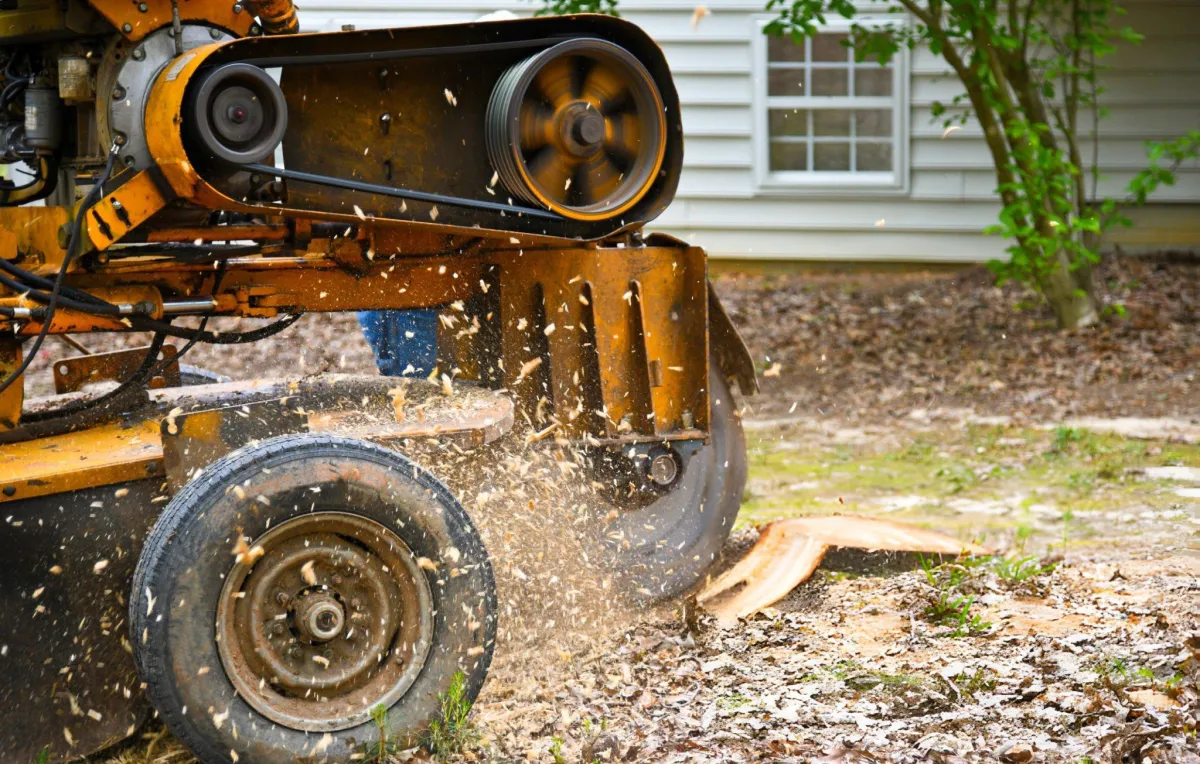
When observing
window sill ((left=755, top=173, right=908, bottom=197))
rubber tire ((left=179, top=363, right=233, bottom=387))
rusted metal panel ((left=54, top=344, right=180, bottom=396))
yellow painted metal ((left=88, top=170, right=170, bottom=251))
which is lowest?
rubber tire ((left=179, top=363, right=233, bottom=387))

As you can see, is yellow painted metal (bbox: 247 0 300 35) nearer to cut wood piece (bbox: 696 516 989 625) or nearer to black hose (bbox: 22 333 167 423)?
black hose (bbox: 22 333 167 423)

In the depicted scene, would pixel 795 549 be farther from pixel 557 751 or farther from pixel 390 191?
pixel 390 191

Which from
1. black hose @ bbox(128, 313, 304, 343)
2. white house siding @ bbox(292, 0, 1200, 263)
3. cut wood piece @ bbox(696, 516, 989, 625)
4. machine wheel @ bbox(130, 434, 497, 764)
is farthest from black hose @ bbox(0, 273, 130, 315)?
white house siding @ bbox(292, 0, 1200, 263)

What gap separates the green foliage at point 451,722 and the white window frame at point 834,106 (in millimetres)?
9511

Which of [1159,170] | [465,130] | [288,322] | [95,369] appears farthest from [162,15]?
[1159,170]

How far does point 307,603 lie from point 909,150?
993cm

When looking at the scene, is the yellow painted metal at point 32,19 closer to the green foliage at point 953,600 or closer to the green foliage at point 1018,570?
the green foliage at point 953,600

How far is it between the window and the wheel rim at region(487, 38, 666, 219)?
8.38 meters

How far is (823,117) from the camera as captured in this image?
12.9 meters

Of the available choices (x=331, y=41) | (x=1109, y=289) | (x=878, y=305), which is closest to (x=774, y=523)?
(x=331, y=41)

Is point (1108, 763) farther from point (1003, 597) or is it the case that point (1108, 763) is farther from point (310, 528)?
point (310, 528)

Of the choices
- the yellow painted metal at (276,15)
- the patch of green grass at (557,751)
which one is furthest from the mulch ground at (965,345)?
the patch of green grass at (557,751)

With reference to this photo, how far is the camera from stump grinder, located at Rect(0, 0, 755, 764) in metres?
3.53

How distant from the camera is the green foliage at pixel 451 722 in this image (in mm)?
3633
